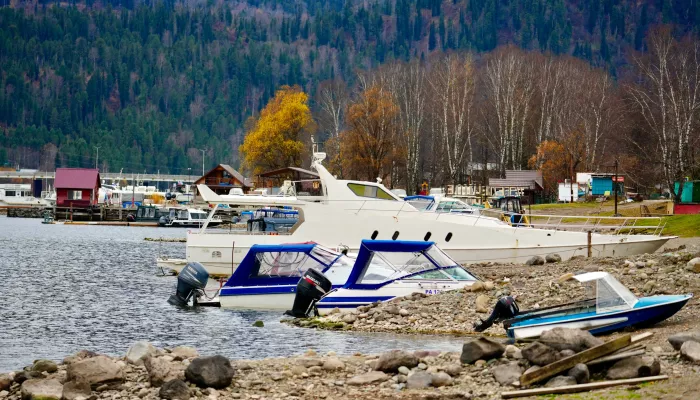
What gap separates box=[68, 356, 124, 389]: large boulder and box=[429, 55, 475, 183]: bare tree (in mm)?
88992

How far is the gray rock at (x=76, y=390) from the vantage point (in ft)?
59.1

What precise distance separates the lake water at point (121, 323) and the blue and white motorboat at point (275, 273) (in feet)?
2.48

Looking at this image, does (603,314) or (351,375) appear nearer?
(351,375)

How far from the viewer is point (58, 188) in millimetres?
137875

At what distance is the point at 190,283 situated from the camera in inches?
1422

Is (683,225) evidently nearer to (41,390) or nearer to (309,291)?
(309,291)

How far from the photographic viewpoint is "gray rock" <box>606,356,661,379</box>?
1705cm

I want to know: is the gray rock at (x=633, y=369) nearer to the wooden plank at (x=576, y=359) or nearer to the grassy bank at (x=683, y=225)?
the wooden plank at (x=576, y=359)

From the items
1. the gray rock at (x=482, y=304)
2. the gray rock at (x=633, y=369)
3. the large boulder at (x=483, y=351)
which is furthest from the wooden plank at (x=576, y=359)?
the gray rock at (x=482, y=304)

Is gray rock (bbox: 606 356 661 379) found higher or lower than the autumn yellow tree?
lower

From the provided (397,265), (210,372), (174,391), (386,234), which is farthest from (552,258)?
(174,391)

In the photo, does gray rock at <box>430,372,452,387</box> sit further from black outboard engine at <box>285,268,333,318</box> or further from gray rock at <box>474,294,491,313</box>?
black outboard engine at <box>285,268,333,318</box>

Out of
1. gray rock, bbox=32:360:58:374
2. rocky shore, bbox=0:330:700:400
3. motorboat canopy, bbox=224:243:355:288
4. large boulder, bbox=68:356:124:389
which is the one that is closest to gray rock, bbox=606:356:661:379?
rocky shore, bbox=0:330:700:400

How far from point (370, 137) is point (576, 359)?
86.0 metres
